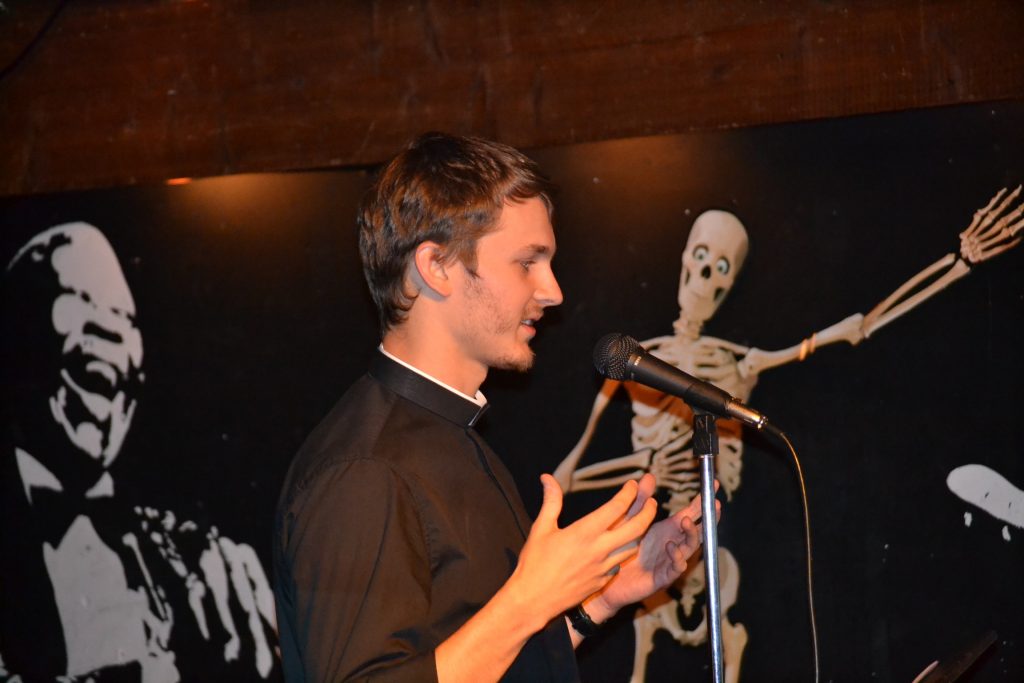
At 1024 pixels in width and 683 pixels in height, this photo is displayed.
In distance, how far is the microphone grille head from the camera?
1.68m

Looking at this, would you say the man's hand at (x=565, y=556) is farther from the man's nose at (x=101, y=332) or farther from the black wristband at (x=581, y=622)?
the man's nose at (x=101, y=332)

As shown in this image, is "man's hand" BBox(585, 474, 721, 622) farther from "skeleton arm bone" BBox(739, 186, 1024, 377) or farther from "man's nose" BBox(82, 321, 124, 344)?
"man's nose" BBox(82, 321, 124, 344)

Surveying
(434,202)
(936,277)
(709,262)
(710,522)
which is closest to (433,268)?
(434,202)

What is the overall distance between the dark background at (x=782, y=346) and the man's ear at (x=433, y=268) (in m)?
0.92

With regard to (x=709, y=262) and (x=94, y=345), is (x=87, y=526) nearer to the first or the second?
(x=94, y=345)

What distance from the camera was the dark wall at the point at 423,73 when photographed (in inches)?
97.4

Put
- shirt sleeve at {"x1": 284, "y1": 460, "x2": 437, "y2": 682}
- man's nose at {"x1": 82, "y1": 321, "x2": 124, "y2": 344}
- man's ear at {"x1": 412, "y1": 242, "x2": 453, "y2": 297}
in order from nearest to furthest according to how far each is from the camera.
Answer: shirt sleeve at {"x1": 284, "y1": 460, "x2": 437, "y2": 682} → man's ear at {"x1": 412, "y1": 242, "x2": 453, "y2": 297} → man's nose at {"x1": 82, "y1": 321, "x2": 124, "y2": 344}

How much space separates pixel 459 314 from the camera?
5.60 ft

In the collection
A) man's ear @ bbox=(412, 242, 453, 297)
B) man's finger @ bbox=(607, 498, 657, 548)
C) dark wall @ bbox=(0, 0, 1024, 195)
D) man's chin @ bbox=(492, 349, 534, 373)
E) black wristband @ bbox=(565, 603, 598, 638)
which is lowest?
black wristband @ bbox=(565, 603, 598, 638)

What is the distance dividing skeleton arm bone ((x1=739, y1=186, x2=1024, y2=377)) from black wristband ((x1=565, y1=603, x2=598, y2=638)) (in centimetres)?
88

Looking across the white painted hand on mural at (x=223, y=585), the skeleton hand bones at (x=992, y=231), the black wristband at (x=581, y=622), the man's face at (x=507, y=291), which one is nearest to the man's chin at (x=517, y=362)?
the man's face at (x=507, y=291)

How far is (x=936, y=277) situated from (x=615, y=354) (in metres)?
1.10

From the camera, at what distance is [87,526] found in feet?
9.39

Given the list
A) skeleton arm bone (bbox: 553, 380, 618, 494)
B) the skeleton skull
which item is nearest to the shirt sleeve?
skeleton arm bone (bbox: 553, 380, 618, 494)
